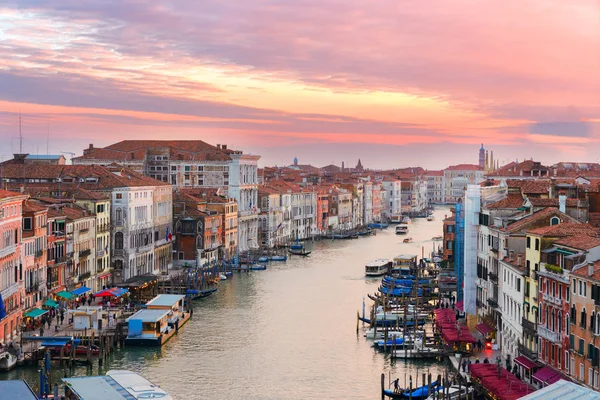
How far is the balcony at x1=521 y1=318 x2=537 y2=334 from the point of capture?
19.8m

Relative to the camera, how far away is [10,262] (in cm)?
2488

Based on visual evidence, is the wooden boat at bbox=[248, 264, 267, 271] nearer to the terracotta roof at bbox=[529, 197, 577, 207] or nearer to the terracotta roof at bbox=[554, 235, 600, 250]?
the terracotta roof at bbox=[529, 197, 577, 207]

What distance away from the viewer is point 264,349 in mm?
25141

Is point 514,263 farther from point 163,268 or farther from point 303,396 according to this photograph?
point 163,268

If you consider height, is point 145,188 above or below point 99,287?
above

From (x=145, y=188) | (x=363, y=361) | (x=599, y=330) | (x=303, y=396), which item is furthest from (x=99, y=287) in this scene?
(x=599, y=330)

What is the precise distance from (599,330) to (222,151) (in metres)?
40.8

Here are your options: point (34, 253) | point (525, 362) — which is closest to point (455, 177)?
point (34, 253)

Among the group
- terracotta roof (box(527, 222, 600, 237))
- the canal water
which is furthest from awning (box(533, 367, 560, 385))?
the canal water

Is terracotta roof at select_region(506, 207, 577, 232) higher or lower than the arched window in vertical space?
higher

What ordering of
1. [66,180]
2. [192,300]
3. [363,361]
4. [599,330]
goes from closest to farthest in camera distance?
1. [599,330]
2. [363,361]
3. [192,300]
4. [66,180]

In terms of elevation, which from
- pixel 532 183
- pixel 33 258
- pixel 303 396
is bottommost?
pixel 303 396

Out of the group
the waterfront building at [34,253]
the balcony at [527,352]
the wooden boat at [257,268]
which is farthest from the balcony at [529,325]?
the wooden boat at [257,268]

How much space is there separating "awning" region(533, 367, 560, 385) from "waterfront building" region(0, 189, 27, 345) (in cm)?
1182
